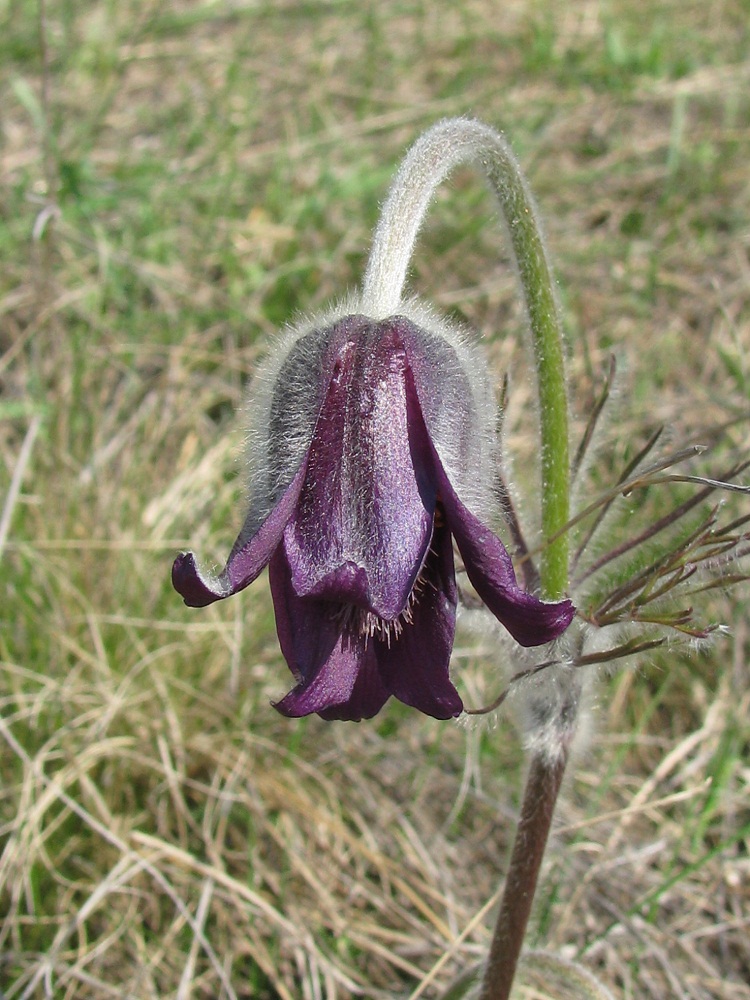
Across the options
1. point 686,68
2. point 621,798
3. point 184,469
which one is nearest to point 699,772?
point 621,798

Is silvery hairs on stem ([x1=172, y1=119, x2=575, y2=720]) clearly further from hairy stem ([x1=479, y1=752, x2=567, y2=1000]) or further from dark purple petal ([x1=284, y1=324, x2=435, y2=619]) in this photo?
hairy stem ([x1=479, y1=752, x2=567, y2=1000])

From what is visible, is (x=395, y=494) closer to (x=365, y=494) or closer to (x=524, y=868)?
(x=365, y=494)

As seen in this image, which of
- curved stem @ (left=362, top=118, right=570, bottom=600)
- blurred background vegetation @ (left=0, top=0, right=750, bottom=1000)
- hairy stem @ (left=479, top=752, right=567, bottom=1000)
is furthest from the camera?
blurred background vegetation @ (left=0, top=0, right=750, bottom=1000)

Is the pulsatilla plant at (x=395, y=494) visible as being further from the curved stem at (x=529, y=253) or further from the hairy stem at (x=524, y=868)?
the hairy stem at (x=524, y=868)

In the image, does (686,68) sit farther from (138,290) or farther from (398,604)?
(398,604)

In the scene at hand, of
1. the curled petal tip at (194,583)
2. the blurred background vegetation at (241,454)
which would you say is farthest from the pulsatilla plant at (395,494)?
the blurred background vegetation at (241,454)

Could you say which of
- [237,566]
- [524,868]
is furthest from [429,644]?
[524,868]

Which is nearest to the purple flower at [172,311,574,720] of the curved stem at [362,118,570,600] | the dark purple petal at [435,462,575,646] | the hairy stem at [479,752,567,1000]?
the dark purple petal at [435,462,575,646]
